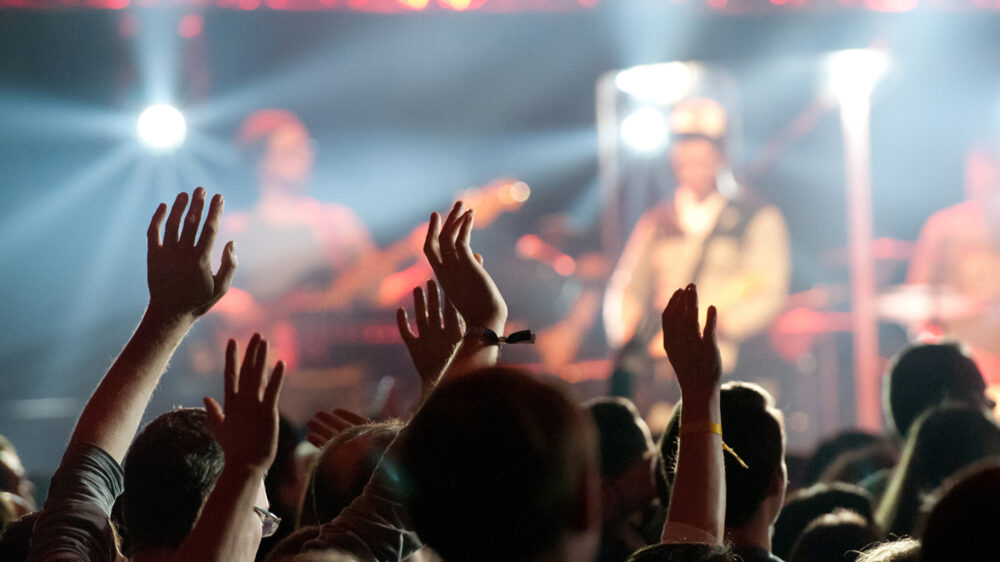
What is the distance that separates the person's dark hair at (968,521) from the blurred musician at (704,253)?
6.74 m

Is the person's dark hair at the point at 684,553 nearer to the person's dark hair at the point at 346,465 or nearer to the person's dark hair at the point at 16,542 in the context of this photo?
the person's dark hair at the point at 346,465

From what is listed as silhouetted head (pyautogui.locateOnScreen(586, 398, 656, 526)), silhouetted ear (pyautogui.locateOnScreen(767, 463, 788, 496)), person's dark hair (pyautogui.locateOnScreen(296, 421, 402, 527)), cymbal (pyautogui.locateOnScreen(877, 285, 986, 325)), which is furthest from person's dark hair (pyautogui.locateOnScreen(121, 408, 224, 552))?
cymbal (pyautogui.locateOnScreen(877, 285, 986, 325))

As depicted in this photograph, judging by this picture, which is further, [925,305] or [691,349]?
[925,305]

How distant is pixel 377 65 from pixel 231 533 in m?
7.72

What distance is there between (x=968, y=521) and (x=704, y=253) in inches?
281

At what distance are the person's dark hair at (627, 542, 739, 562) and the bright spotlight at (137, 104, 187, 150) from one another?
743 cm

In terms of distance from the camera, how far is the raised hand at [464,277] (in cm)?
153

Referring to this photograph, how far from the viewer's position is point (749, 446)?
70.3 inches

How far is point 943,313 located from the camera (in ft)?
25.8

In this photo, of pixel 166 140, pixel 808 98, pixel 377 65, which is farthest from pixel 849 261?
pixel 166 140

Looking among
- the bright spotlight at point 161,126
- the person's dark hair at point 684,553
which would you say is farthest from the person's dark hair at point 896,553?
the bright spotlight at point 161,126

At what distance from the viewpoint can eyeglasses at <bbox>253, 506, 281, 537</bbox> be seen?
156 cm

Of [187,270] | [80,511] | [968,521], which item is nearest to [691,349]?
[968,521]

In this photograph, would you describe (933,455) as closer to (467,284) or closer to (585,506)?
(467,284)
